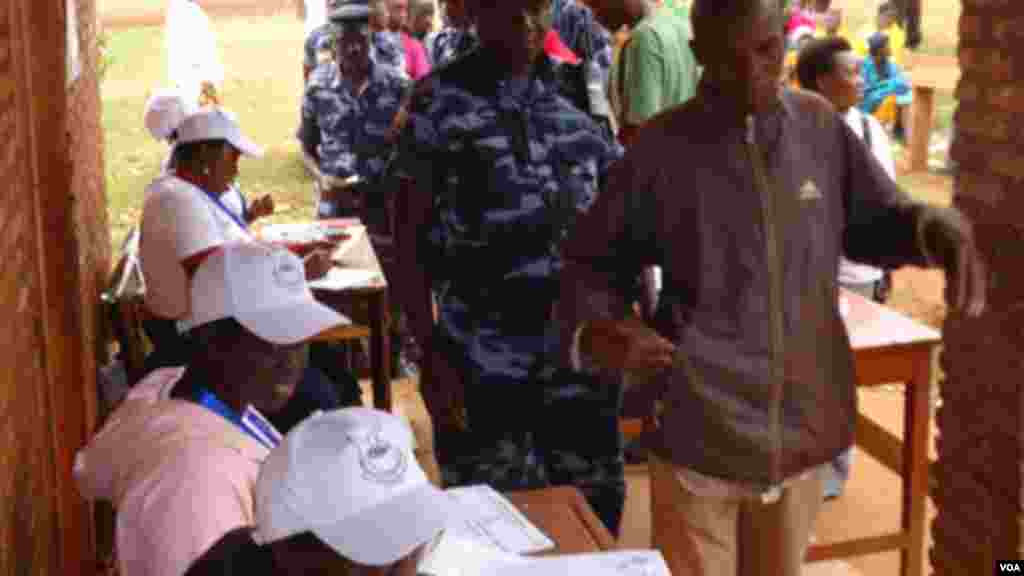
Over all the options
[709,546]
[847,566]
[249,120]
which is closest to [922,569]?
[847,566]

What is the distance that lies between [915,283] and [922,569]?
5149mm

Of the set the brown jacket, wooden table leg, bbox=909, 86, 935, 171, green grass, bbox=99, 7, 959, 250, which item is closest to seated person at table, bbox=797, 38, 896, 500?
the brown jacket

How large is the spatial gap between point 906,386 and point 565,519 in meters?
2.16

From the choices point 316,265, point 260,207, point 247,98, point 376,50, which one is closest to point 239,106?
point 247,98

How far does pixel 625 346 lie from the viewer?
109 inches

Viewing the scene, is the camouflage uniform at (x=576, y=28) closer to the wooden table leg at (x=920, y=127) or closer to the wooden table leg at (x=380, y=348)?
the wooden table leg at (x=380, y=348)

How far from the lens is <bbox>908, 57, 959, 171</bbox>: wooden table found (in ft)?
41.9

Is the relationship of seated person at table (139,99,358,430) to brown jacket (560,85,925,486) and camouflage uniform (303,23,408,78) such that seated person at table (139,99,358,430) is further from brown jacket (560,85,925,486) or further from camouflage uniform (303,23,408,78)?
camouflage uniform (303,23,408,78)

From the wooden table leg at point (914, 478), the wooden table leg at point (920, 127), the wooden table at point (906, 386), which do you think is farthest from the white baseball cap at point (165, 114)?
the wooden table leg at point (920, 127)

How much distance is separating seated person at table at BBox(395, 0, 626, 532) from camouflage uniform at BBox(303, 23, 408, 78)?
382cm

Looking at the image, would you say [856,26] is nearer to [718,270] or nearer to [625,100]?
[625,100]

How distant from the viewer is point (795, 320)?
2.86 m

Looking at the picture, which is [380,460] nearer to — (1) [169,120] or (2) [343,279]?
(2) [343,279]

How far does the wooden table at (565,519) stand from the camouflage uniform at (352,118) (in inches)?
168
